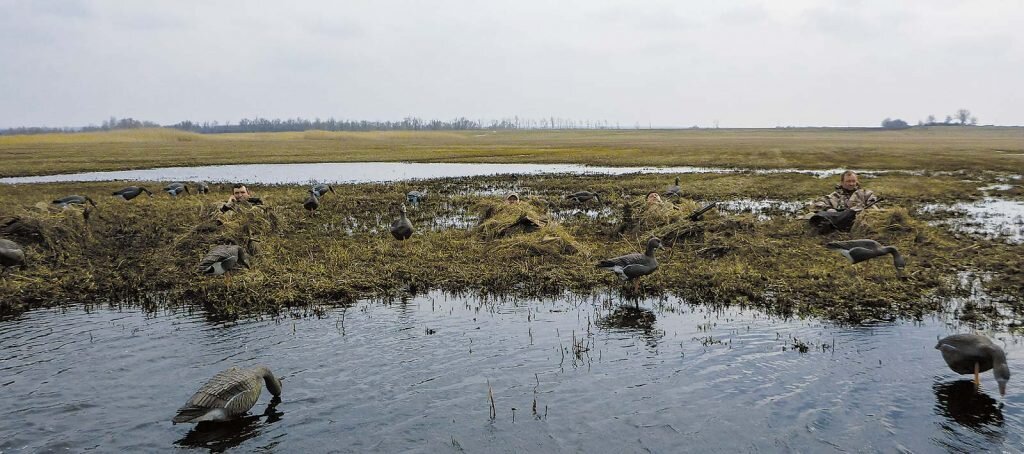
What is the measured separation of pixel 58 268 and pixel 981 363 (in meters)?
16.6

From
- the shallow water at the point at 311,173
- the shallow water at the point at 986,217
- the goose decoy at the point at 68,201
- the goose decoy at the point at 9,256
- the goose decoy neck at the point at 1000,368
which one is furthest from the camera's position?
the shallow water at the point at 311,173

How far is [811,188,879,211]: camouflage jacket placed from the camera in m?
17.4

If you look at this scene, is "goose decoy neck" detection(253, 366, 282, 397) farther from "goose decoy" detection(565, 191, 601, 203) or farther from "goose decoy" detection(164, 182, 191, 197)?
"goose decoy" detection(164, 182, 191, 197)

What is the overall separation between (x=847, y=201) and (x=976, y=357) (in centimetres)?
1076

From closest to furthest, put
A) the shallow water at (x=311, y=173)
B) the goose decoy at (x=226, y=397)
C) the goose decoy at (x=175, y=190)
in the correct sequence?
1. the goose decoy at (x=226, y=397)
2. the goose decoy at (x=175, y=190)
3. the shallow water at (x=311, y=173)

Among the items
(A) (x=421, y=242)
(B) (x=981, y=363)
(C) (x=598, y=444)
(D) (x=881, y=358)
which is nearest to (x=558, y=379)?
(C) (x=598, y=444)

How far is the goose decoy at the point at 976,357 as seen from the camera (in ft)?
24.4

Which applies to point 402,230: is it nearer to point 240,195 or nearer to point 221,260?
point 221,260

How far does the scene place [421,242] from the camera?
54.3 feet

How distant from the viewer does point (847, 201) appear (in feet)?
57.4

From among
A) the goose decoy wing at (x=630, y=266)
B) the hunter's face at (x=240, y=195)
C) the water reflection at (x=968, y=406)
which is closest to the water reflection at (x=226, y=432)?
the goose decoy wing at (x=630, y=266)

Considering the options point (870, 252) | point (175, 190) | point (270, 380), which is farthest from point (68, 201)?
point (870, 252)

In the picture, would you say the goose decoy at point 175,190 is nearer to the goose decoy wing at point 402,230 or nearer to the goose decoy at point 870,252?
the goose decoy wing at point 402,230

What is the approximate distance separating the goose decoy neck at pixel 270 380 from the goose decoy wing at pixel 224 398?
113 millimetres
